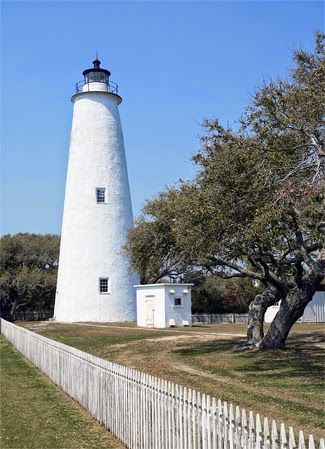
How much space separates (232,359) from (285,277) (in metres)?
3.67

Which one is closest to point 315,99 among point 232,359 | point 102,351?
point 232,359

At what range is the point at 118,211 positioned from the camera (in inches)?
1570

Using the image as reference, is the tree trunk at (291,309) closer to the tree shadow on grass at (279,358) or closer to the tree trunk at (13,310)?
the tree shadow on grass at (279,358)

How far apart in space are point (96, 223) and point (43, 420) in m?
29.4

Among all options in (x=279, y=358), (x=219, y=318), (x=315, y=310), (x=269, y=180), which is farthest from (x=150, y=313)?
(x=269, y=180)

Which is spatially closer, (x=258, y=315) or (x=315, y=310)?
(x=258, y=315)

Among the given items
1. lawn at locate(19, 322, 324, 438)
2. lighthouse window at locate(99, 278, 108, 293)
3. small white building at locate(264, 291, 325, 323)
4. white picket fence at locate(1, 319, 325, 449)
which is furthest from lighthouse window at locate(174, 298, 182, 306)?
white picket fence at locate(1, 319, 325, 449)

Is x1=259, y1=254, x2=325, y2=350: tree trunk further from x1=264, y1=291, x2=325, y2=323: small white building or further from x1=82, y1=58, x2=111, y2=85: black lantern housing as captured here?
x1=82, y1=58, x2=111, y2=85: black lantern housing

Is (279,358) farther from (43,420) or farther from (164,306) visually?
(164,306)

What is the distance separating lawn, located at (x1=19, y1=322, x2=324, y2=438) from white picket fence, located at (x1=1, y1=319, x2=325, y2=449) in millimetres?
1980

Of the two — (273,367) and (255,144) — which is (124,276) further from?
(255,144)

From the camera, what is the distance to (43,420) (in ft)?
34.0

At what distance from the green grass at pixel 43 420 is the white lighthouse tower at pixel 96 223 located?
23806mm

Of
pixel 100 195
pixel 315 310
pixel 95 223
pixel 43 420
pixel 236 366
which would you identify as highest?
pixel 100 195
